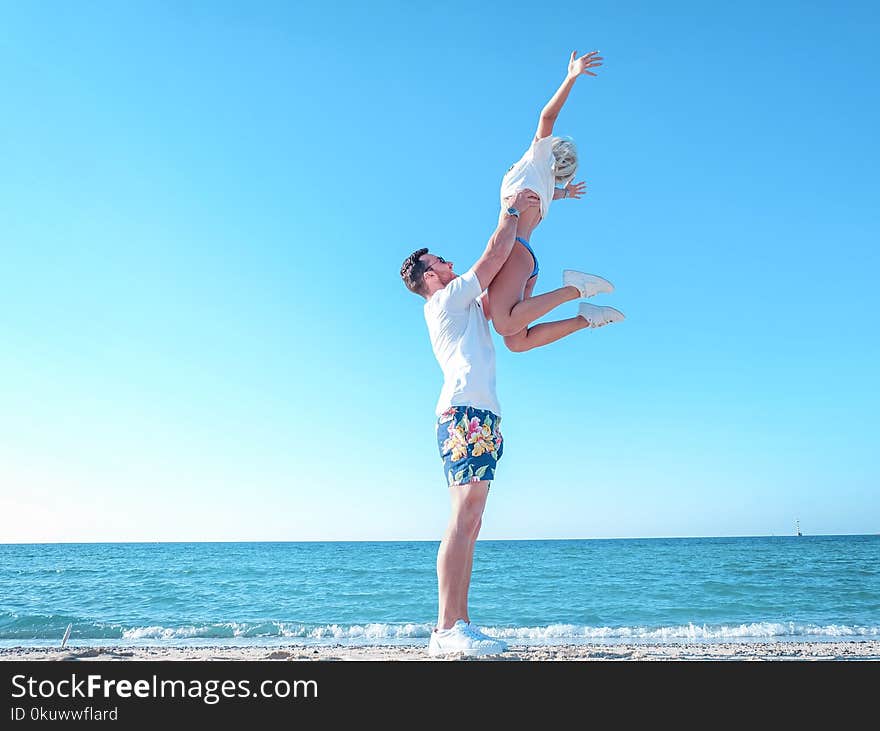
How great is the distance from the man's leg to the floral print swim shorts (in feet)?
0.19

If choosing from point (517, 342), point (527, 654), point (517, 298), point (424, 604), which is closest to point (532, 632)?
point (424, 604)

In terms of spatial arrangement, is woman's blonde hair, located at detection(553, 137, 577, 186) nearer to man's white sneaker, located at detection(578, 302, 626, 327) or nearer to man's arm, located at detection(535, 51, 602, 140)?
man's arm, located at detection(535, 51, 602, 140)

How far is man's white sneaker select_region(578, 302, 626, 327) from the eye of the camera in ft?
13.5

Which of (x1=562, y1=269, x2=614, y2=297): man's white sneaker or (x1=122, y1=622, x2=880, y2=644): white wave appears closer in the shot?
(x1=562, y1=269, x2=614, y2=297): man's white sneaker

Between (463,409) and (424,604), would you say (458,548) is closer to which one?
(463,409)

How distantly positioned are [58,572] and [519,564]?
61.4ft

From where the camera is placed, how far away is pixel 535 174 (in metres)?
4.32

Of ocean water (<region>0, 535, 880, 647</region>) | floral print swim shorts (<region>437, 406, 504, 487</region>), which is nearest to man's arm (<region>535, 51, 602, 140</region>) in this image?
floral print swim shorts (<region>437, 406, 504, 487</region>)

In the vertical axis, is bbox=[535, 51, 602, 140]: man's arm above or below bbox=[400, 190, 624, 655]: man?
above

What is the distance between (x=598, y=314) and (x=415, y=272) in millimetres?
1101
